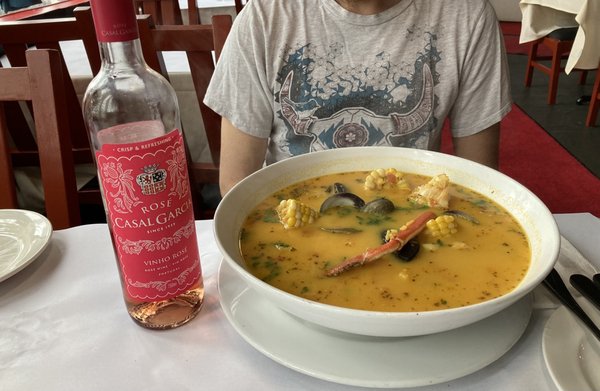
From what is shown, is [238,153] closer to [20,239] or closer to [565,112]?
[20,239]

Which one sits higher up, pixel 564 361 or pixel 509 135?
pixel 564 361

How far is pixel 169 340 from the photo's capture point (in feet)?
2.35

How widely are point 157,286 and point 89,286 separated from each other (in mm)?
205

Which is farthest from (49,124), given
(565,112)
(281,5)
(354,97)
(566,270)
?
(565,112)

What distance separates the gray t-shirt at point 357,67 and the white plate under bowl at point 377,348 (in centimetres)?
77

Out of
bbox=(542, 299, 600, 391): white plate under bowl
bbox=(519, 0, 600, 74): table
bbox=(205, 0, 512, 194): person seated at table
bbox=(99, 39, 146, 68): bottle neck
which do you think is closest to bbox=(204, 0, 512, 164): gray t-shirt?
bbox=(205, 0, 512, 194): person seated at table

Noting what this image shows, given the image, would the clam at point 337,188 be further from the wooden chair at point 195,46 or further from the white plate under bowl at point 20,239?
the wooden chair at point 195,46

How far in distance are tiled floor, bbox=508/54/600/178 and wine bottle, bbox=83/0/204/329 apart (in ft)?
10.5

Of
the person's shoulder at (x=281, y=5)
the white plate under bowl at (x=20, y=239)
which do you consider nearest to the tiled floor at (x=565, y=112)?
the person's shoulder at (x=281, y=5)

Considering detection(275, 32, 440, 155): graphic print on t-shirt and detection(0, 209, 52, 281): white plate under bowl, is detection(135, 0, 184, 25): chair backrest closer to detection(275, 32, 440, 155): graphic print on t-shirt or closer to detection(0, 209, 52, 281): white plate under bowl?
detection(275, 32, 440, 155): graphic print on t-shirt

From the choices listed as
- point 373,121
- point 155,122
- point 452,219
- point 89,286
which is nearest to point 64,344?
point 89,286

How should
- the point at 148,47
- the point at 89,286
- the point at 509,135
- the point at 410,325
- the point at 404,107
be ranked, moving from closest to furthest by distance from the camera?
1. the point at 410,325
2. the point at 89,286
3. the point at 404,107
4. the point at 148,47
5. the point at 509,135

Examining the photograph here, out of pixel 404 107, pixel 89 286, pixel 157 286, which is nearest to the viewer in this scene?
pixel 157 286

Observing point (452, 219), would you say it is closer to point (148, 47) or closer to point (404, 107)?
point (404, 107)
